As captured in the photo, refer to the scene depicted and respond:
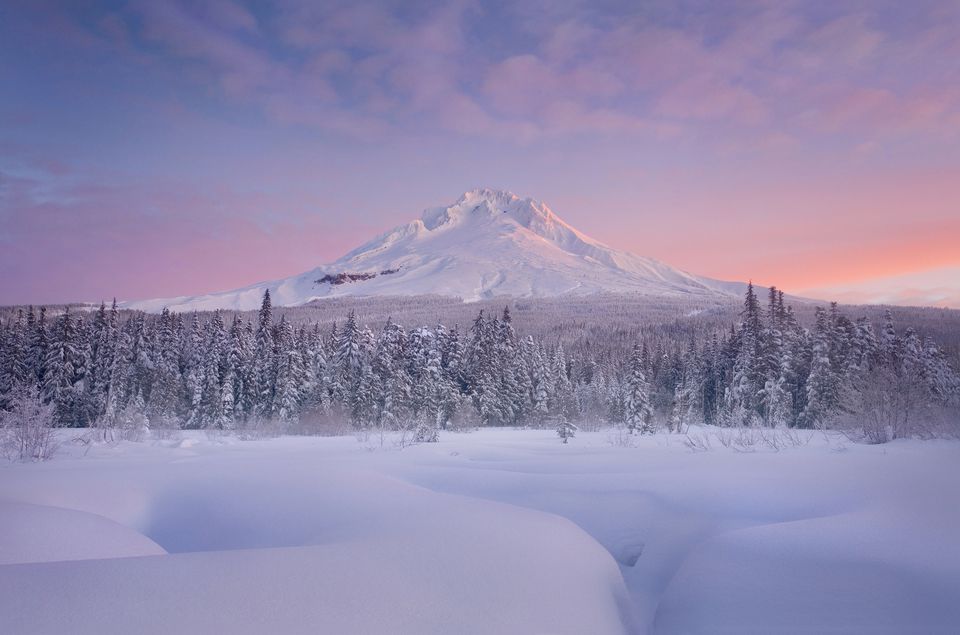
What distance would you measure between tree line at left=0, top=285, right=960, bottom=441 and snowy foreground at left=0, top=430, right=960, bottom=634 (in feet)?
88.4

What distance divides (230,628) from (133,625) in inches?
20.5

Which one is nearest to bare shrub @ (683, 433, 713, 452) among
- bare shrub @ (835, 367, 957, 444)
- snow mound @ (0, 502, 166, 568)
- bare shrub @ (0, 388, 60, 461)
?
bare shrub @ (835, 367, 957, 444)

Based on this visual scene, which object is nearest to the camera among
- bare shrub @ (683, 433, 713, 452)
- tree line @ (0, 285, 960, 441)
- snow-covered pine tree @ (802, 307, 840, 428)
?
bare shrub @ (683, 433, 713, 452)

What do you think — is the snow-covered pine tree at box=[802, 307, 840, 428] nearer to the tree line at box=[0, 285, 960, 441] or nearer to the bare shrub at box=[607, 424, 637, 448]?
the tree line at box=[0, 285, 960, 441]

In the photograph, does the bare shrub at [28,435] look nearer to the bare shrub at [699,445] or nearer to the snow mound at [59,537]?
the snow mound at [59,537]

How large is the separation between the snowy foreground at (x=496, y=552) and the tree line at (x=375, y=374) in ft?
88.4

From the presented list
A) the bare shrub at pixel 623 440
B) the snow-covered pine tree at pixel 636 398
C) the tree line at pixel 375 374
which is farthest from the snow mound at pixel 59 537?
the snow-covered pine tree at pixel 636 398

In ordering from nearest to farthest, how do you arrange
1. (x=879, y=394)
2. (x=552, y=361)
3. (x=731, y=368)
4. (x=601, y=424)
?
(x=879, y=394)
(x=601, y=424)
(x=731, y=368)
(x=552, y=361)

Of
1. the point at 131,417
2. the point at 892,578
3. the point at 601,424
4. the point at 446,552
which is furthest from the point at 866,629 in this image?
the point at 601,424

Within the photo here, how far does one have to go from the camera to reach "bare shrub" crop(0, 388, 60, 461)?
1232 cm

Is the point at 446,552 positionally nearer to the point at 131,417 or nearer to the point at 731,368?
the point at 131,417

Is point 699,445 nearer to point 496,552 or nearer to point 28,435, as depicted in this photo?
point 496,552

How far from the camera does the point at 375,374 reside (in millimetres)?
40719

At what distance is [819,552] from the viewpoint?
14.1ft
